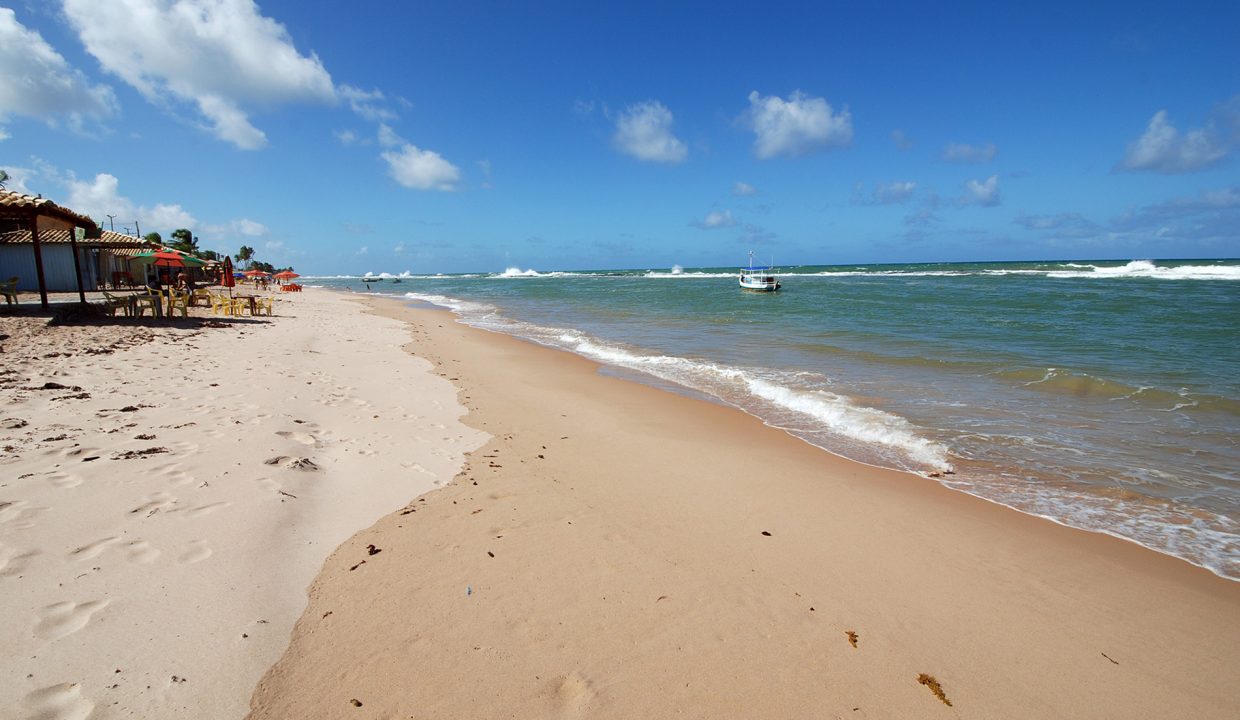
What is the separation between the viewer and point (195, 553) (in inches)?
129

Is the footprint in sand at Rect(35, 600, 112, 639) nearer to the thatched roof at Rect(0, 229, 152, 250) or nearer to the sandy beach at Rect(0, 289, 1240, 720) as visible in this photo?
the sandy beach at Rect(0, 289, 1240, 720)

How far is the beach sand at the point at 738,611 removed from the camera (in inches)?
101

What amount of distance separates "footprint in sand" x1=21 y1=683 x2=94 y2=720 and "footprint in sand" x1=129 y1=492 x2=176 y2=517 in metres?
1.79

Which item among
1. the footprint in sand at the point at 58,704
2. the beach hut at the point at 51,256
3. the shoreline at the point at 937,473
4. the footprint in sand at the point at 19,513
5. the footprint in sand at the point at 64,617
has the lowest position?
the shoreline at the point at 937,473

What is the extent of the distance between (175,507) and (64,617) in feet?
4.32

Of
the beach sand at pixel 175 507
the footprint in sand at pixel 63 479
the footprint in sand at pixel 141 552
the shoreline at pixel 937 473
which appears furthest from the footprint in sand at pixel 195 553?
the shoreline at pixel 937 473

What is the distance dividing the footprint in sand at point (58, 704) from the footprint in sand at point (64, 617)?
0.42 metres

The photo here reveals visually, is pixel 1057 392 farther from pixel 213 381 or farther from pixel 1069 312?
pixel 1069 312

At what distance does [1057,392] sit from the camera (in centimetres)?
956

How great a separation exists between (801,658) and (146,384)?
890cm

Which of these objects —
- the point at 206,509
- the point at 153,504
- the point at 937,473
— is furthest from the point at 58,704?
the point at 937,473

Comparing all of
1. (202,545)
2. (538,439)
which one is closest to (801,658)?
(202,545)

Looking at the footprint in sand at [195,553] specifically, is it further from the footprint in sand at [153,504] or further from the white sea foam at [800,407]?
the white sea foam at [800,407]

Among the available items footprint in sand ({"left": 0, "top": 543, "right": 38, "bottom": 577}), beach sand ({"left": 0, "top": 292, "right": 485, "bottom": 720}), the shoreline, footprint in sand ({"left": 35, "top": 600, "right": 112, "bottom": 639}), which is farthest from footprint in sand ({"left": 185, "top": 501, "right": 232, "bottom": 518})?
the shoreline
